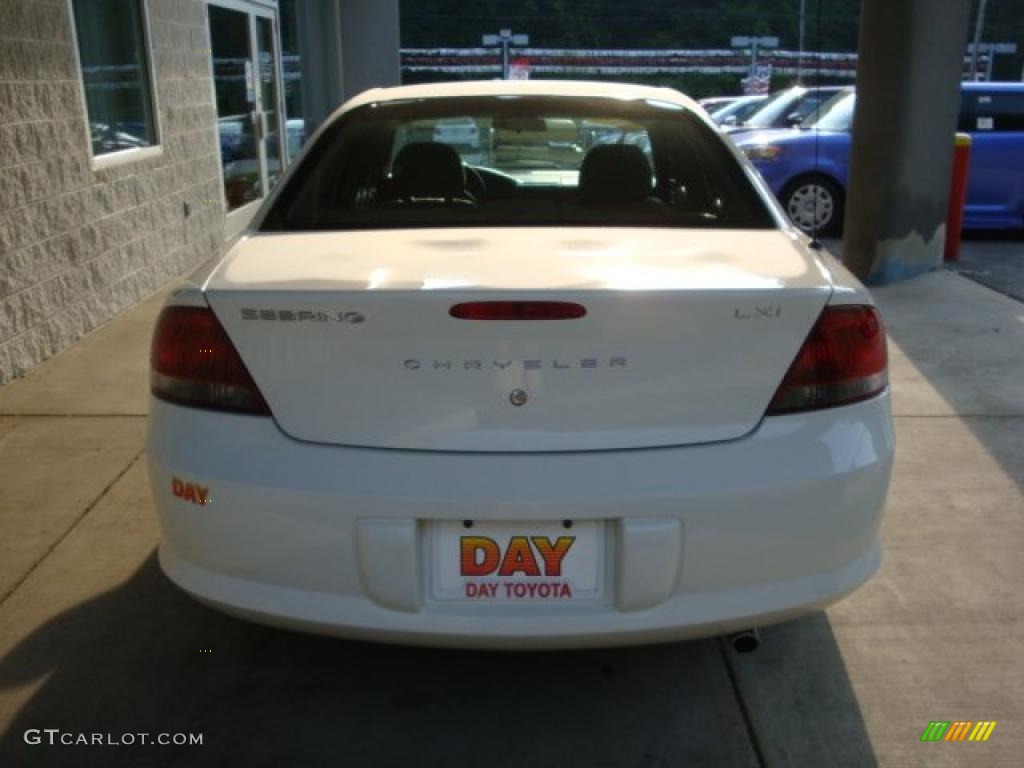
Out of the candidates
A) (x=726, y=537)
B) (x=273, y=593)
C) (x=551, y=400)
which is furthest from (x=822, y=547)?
(x=273, y=593)

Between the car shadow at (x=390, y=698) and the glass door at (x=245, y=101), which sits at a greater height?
the glass door at (x=245, y=101)

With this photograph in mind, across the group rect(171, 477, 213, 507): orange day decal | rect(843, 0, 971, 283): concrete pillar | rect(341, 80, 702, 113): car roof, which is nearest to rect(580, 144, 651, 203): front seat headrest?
rect(341, 80, 702, 113): car roof

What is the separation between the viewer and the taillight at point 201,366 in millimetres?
2340

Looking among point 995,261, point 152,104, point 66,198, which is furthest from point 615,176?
point 995,261

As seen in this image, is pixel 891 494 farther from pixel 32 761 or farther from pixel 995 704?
pixel 32 761

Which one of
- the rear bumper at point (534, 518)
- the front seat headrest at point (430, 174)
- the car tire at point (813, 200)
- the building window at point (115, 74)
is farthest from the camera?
the car tire at point (813, 200)

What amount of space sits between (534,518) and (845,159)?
955 centimetres

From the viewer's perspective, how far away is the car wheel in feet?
35.6

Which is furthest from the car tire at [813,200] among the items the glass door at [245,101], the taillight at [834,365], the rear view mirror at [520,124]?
the taillight at [834,365]

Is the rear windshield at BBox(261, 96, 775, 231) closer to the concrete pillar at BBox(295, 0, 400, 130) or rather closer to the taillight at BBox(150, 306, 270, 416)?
the taillight at BBox(150, 306, 270, 416)

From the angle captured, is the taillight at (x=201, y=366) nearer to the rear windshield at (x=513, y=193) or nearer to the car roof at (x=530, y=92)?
the rear windshield at (x=513, y=193)

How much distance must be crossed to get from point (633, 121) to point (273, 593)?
2.00 meters

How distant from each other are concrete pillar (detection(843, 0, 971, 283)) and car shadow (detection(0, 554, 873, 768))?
560 centimetres

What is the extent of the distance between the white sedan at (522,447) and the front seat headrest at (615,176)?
855 millimetres
